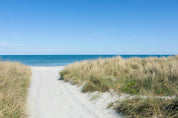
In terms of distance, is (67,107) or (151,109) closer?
(151,109)

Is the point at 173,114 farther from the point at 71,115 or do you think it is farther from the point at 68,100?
the point at 68,100

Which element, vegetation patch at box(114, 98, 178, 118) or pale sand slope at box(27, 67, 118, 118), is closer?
vegetation patch at box(114, 98, 178, 118)

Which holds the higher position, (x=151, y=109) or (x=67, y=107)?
(x=151, y=109)

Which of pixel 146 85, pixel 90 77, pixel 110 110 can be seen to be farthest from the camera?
pixel 90 77

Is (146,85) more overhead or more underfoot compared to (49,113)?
more overhead

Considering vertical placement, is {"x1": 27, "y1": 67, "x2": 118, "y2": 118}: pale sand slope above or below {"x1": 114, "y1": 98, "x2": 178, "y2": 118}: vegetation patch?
A: below

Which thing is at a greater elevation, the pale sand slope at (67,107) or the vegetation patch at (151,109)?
the vegetation patch at (151,109)

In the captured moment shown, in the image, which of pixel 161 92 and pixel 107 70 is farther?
pixel 107 70

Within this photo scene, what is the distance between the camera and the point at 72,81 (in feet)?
27.1

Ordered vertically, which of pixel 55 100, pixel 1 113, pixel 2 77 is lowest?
pixel 55 100

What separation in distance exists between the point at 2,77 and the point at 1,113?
8.11 ft

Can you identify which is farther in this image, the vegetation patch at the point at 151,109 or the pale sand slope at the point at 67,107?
the pale sand slope at the point at 67,107

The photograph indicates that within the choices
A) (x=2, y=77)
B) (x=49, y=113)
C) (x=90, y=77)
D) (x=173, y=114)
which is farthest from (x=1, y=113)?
(x=90, y=77)

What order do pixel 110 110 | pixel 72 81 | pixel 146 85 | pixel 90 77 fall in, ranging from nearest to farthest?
pixel 110 110 → pixel 146 85 → pixel 90 77 → pixel 72 81
